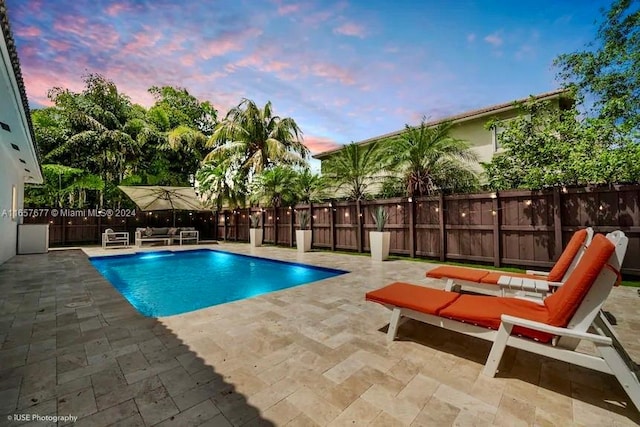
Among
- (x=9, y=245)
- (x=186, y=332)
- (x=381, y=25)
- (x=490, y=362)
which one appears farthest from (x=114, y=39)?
(x=490, y=362)

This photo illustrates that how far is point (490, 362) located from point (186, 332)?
3.38 meters

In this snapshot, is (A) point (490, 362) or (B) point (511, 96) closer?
(A) point (490, 362)

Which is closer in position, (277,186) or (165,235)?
(277,186)

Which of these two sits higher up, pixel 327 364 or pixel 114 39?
pixel 114 39

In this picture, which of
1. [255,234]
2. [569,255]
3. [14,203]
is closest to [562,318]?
[569,255]

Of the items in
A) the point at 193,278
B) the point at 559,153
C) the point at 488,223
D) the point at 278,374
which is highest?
the point at 559,153

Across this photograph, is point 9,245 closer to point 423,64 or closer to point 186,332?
point 186,332

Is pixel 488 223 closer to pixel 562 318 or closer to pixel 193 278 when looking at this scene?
pixel 562 318

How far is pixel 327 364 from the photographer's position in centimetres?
257

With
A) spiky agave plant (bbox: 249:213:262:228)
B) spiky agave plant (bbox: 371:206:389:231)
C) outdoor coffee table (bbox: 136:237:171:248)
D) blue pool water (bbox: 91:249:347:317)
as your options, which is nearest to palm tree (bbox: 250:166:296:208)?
spiky agave plant (bbox: 249:213:262:228)

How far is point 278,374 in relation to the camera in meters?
2.41

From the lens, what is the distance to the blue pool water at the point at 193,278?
19.6 feet

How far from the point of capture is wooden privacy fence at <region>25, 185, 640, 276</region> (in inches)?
246

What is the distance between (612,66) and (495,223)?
853 cm
